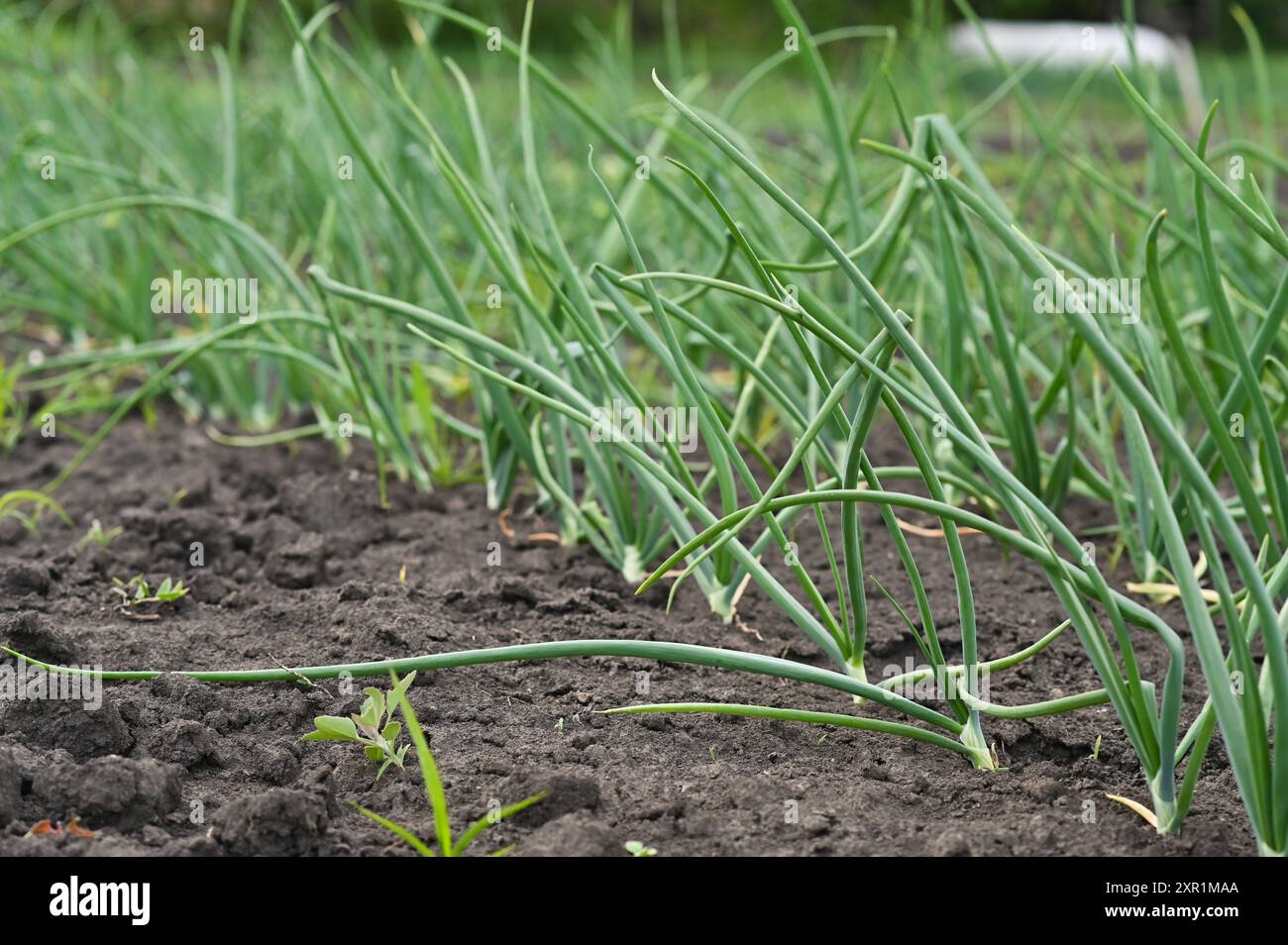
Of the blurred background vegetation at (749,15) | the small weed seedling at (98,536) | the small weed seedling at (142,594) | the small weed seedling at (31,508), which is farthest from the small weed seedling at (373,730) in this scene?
the blurred background vegetation at (749,15)

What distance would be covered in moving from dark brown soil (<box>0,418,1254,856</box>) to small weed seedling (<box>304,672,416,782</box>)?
0.02 meters

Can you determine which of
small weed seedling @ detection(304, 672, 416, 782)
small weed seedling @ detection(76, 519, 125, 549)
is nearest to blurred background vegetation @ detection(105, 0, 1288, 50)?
small weed seedling @ detection(76, 519, 125, 549)

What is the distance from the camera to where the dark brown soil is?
107 cm

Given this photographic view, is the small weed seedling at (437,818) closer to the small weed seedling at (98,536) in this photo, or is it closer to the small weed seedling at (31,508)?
the small weed seedling at (98,536)

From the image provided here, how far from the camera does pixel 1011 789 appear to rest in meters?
1.16

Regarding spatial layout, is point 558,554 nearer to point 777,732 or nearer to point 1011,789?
point 777,732

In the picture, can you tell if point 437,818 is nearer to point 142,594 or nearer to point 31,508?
point 142,594

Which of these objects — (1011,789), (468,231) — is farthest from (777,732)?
(468,231)

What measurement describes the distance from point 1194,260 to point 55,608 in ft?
5.65

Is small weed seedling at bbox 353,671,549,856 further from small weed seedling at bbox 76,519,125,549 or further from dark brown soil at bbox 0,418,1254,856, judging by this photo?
small weed seedling at bbox 76,519,125,549

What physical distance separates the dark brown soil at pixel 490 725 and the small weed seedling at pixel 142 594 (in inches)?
0.6

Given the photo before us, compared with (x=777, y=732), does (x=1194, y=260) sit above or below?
above

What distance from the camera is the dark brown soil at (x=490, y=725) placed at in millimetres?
1070

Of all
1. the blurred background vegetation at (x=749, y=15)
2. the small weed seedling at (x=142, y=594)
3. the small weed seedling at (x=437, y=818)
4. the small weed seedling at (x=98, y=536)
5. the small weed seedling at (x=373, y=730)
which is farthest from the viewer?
the blurred background vegetation at (x=749, y=15)
